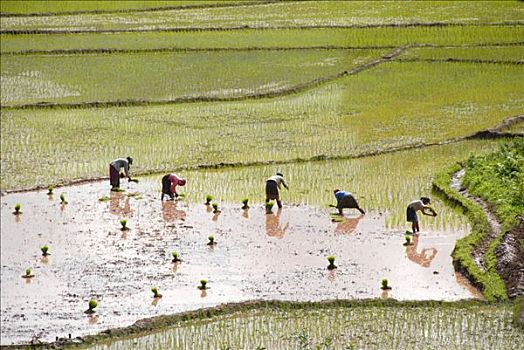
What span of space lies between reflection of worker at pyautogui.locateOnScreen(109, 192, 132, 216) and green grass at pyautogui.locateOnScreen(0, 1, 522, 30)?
29.6 ft

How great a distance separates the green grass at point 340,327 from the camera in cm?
981

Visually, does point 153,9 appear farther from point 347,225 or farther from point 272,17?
point 347,225

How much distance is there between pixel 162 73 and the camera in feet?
74.1

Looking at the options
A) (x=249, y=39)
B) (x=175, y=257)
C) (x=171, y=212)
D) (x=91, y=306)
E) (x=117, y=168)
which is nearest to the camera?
(x=91, y=306)

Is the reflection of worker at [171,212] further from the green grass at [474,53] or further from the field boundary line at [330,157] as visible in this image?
the green grass at [474,53]

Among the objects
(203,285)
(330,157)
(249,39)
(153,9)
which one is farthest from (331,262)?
(153,9)

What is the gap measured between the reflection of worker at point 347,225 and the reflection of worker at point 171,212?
80.0 inches

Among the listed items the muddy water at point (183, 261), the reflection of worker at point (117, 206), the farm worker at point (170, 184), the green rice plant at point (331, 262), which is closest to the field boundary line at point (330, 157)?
the muddy water at point (183, 261)

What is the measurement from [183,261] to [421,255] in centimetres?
258

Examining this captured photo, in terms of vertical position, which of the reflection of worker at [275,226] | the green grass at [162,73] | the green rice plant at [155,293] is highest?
the green grass at [162,73]

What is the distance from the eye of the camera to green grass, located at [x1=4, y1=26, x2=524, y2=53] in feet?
74.8

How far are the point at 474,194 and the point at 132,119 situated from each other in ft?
23.5

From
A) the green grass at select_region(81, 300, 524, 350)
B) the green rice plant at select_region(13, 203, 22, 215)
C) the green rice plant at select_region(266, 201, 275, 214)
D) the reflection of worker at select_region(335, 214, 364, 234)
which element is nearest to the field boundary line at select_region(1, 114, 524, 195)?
the green rice plant at select_region(13, 203, 22, 215)

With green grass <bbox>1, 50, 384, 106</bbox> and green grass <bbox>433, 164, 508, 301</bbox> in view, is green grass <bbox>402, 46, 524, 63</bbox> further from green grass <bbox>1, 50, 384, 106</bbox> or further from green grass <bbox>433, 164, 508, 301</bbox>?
green grass <bbox>433, 164, 508, 301</bbox>
